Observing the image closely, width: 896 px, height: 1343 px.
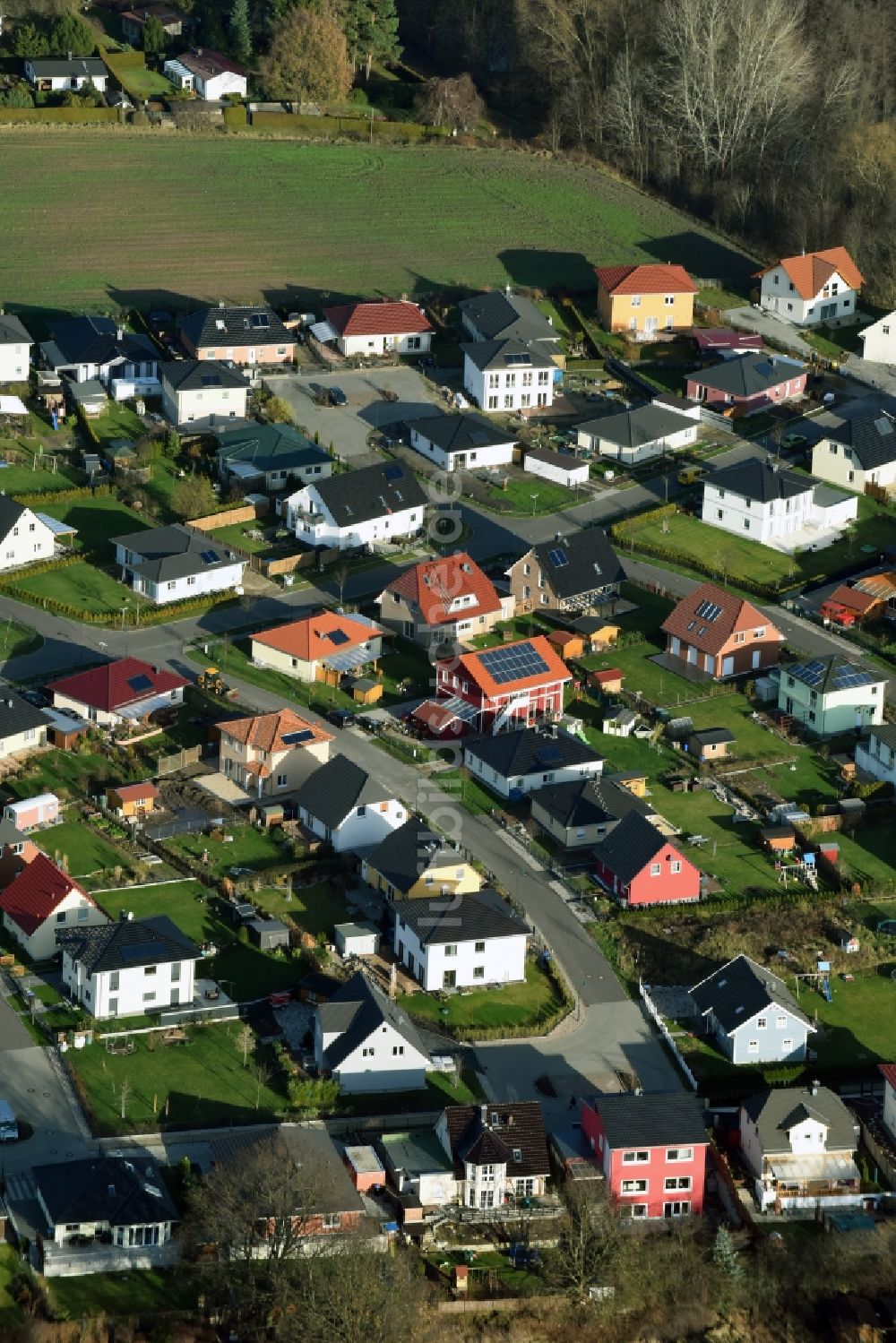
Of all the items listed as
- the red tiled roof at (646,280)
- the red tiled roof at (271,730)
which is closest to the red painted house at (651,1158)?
the red tiled roof at (271,730)

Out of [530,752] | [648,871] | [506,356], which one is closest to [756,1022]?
[648,871]

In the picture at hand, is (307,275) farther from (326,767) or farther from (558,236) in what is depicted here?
(326,767)

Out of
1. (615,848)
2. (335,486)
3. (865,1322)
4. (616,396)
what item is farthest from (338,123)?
(865,1322)

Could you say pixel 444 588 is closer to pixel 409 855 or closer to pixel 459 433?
pixel 459 433

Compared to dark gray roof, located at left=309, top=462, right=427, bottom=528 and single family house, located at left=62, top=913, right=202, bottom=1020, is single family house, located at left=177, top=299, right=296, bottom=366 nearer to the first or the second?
dark gray roof, located at left=309, top=462, right=427, bottom=528

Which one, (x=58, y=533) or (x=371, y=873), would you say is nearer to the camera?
(x=371, y=873)

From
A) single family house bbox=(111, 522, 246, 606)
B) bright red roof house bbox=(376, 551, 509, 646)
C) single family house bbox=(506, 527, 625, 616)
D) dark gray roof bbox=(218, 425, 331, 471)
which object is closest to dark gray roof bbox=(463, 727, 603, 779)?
bright red roof house bbox=(376, 551, 509, 646)
